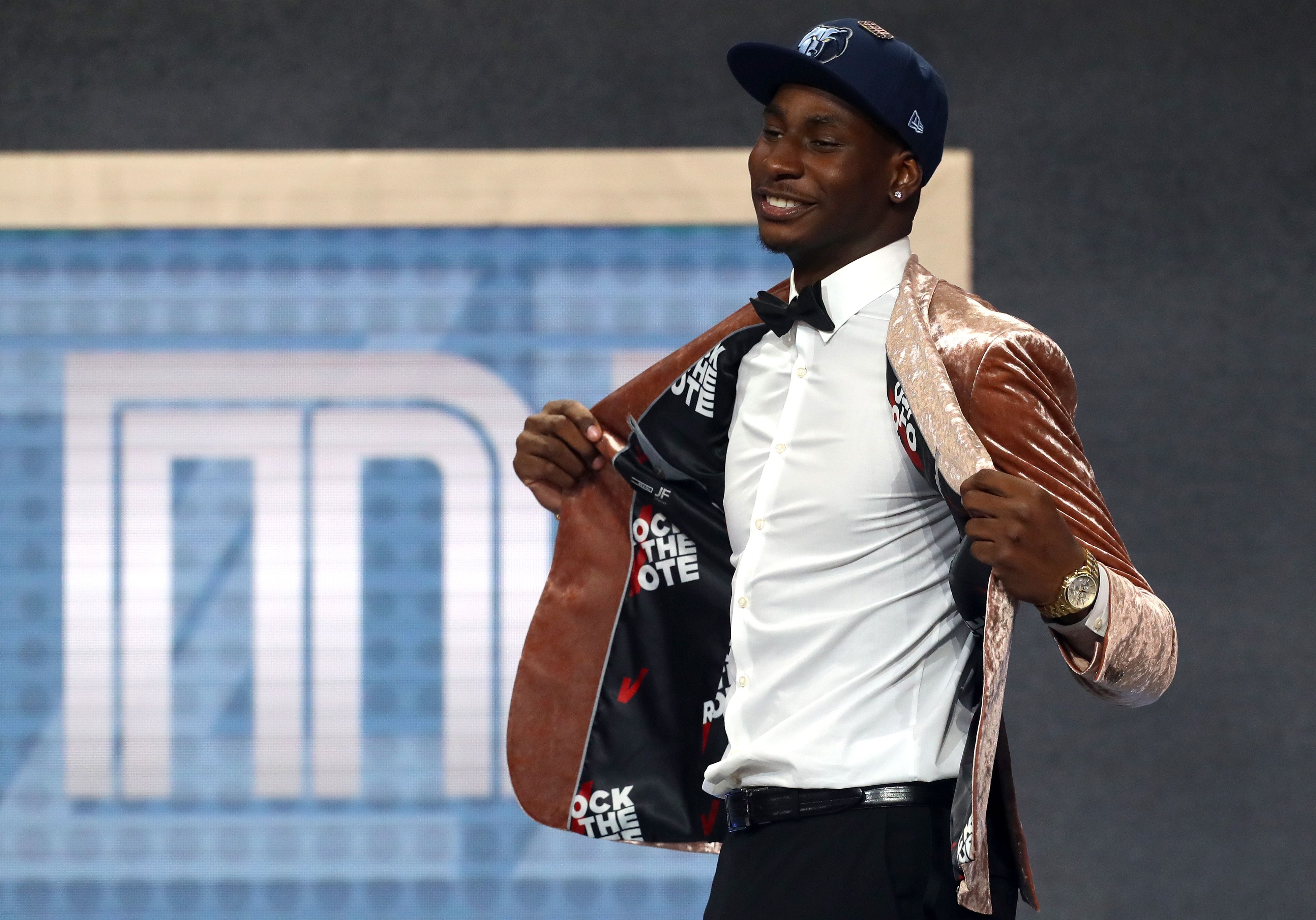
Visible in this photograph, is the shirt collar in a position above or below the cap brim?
below

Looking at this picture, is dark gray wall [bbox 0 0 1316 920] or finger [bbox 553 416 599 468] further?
dark gray wall [bbox 0 0 1316 920]

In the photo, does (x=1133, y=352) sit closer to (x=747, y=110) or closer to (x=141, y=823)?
(x=747, y=110)

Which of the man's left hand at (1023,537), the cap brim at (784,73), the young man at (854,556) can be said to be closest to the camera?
the man's left hand at (1023,537)

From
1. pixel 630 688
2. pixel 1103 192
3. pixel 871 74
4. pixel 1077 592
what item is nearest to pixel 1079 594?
pixel 1077 592

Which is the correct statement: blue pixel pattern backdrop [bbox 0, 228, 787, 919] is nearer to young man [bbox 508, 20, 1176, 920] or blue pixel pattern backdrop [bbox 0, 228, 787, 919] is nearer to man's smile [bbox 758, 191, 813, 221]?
young man [bbox 508, 20, 1176, 920]

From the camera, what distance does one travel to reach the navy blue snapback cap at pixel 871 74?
1.47 meters

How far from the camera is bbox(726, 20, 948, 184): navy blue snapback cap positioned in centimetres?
147

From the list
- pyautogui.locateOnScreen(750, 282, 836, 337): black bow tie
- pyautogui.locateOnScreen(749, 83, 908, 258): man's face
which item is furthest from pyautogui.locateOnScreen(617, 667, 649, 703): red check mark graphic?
pyautogui.locateOnScreen(749, 83, 908, 258): man's face

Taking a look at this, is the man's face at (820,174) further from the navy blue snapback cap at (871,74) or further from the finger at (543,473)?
the finger at (543,473)

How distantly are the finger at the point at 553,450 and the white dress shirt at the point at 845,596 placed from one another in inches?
12.7

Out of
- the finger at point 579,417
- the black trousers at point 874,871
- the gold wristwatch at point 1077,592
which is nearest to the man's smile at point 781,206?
the finger at point 579,417

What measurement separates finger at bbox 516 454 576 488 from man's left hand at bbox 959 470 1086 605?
2.41 ft

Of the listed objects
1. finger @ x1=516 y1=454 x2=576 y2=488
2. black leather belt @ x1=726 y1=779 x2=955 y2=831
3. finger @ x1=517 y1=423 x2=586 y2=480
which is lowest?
black leather belt @ x1=726 y1=779 x2=955 y2=831

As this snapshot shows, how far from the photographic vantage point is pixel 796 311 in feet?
5.17
